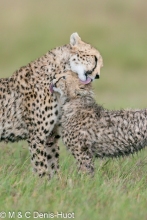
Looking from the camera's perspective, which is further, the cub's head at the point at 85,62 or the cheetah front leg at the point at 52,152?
the cheetah front leg at the point at 52,152

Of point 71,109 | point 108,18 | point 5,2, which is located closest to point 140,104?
point 71,109

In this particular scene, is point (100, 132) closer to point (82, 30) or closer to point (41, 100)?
point (41, 100)

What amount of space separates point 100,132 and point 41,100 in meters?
0.75

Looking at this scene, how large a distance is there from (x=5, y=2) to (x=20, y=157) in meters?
14.7

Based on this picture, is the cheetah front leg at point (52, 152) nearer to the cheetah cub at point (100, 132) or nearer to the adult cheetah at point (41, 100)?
the adult cheetah at point (41, 100)

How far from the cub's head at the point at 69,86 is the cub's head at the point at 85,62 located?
5cm

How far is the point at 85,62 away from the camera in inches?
273

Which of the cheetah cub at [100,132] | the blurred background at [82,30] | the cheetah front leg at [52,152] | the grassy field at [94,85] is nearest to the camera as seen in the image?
the grassy field at [94,85]

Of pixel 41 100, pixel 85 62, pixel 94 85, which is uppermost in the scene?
pixel 94 85

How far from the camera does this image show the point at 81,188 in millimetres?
5570

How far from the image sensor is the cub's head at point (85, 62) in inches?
271

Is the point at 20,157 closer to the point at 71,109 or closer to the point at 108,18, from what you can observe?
the point at 71,109

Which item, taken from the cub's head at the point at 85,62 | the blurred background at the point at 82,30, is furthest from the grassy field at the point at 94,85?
the cub's head at the point at 85,62

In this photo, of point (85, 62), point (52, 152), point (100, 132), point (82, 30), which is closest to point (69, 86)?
point (85, 62)
